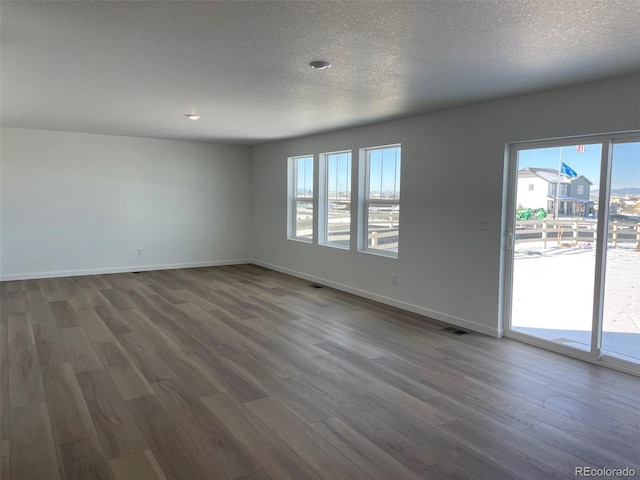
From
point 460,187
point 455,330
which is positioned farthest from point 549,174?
point 455,330

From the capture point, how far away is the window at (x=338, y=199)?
645cm

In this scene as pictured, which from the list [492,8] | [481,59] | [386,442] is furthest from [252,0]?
[386,442]

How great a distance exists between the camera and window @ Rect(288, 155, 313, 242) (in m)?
7.30

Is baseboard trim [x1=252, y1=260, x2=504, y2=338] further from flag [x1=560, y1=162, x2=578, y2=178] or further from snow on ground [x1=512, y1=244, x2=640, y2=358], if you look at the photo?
flag [x1=560, y1=162, x2=578, y2=178]

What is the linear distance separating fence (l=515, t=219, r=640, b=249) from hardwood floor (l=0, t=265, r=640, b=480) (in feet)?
3.38

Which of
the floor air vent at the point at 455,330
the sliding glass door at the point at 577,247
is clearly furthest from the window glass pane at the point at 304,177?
the sliding glass door at the point at 577,247

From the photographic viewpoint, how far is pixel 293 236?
25.4 ft

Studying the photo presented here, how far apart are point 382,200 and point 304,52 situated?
311 centimetres

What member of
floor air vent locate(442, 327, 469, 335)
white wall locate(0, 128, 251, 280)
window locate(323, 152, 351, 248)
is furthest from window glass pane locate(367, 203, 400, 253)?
white wall locate(0, 128, 251, 280)

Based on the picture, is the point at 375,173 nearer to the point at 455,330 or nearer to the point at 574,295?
the point at 455,330

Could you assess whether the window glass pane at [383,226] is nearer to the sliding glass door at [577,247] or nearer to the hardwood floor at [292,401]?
the hardwood floor at [292,401]

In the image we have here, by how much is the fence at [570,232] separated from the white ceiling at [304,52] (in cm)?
118

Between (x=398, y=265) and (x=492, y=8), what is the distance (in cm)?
358

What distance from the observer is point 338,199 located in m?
6.67
